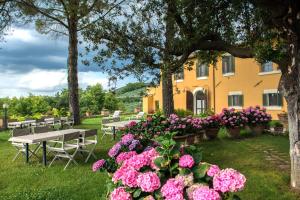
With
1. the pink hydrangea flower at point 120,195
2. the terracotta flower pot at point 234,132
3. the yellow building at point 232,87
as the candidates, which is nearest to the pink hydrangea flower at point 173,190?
the pink hydrangea flower at point 120,195

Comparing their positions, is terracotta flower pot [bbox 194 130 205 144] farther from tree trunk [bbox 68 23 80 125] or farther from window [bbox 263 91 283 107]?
window [bbox 263 91 283 107]

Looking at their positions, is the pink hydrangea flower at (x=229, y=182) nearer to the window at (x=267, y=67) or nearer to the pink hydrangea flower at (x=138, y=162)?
the pink hydrangea flower at (x=138, y=162)

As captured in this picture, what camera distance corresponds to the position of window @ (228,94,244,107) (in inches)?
1042

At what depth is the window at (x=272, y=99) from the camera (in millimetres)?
22966

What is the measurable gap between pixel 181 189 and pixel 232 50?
15.2ft

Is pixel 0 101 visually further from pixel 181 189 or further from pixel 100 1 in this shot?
pixel 181 189

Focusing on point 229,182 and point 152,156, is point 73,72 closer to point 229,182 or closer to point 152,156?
point 152,156

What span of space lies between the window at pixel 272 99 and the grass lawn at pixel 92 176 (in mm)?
12108

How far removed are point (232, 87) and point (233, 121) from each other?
1439cm

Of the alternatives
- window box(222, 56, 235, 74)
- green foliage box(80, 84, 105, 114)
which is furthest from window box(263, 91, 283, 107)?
green foliage box(80, 84, 105, 114)

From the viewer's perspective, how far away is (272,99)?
2367cm

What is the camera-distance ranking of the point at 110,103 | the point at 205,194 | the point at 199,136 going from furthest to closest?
the point at 110,103
the point at 199,136
the point at 205,194

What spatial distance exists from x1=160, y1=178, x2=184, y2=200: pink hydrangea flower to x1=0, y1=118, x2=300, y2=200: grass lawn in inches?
132

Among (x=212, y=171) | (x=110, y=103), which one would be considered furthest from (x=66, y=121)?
(x=110, y=103)
